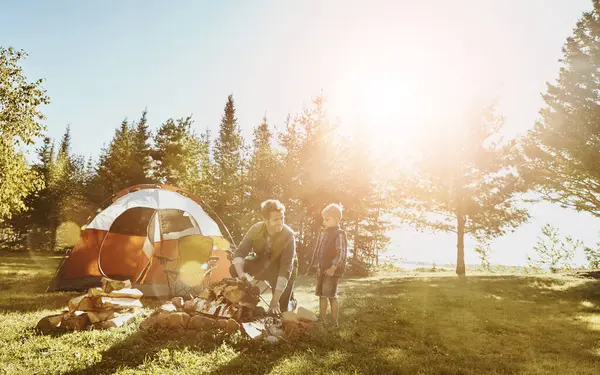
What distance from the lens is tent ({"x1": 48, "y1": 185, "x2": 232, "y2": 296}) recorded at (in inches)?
305

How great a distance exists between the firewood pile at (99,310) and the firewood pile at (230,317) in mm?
711

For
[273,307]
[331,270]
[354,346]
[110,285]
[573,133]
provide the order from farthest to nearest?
1. [573,133]
2. [331,270]
3. [110,285]
4. [273,307]
5. [354,346]

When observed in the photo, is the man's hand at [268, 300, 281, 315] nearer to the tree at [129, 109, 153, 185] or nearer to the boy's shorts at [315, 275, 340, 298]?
the boy's shorts at [315, 275, 340, 298]

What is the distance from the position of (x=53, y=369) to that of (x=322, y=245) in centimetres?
388

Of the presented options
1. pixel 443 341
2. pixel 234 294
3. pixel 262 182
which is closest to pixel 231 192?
pixel 262 182

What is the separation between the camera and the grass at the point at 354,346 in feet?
11.8

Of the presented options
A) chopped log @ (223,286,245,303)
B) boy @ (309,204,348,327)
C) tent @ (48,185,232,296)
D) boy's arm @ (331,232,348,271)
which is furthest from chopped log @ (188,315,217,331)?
tent @ (48,185,232,296)

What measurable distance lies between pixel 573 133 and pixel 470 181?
596 centimetres

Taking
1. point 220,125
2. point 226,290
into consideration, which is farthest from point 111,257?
point 220,125

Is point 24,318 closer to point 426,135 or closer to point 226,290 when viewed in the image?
point 226,290

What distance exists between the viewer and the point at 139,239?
342 inches

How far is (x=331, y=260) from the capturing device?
5738 mm

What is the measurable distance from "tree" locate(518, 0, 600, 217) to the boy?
30.7 feet

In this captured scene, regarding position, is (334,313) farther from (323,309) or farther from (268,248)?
(268,248)
